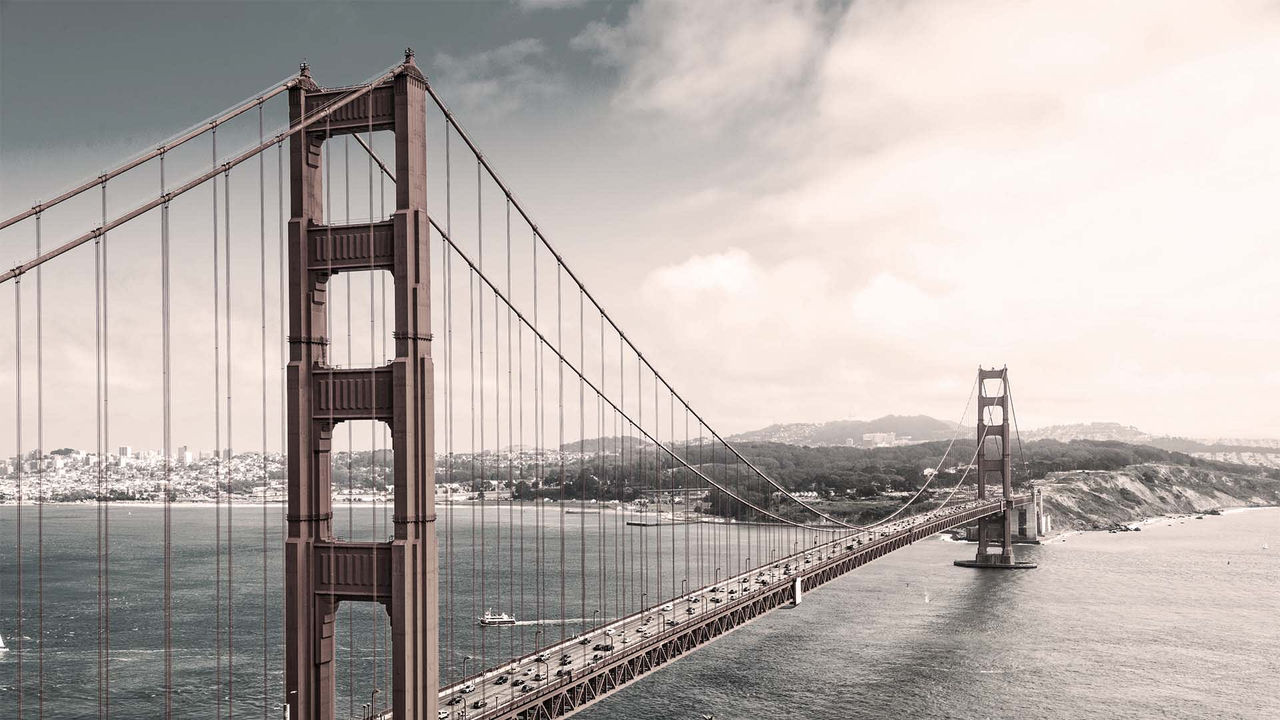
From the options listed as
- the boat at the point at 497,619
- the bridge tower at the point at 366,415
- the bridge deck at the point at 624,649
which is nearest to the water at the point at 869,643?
the boat at the point at 497,619

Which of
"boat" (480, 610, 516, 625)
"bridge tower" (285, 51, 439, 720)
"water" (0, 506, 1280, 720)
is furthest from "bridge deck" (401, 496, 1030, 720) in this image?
"boat" (480, 610, 516, 625)

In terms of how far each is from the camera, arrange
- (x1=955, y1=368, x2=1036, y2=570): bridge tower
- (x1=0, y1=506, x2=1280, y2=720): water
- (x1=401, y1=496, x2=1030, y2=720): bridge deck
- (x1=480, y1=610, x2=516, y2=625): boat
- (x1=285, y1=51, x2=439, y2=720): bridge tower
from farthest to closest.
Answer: (x1=955, y1=368, x2=1036, y2=570): bridge tower, (x1=480, y1=610, x2=516, y2=625): boat, (x1=0, y1=506, x2=1280, y2=720): water, (x1=401, y1=496, x2=1030, y2=720): bridge deck, (x1=285, y1=51, x2=439, y2=720): bridge tower

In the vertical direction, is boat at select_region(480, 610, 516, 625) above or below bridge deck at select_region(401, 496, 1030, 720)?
below

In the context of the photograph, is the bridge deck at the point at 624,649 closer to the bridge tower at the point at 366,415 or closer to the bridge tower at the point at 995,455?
the bridge tower at the point at 366,415

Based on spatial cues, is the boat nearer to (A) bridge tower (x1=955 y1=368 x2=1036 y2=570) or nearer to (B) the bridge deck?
(B) the bridge deck

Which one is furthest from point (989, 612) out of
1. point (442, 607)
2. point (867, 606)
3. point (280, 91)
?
point (280, 91)

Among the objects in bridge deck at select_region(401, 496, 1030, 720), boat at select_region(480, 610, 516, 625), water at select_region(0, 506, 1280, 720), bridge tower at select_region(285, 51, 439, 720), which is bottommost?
water at select_region(0, 506, 1280, 720)

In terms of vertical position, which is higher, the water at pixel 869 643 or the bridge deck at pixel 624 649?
the bridge deck at pixel 624 649
